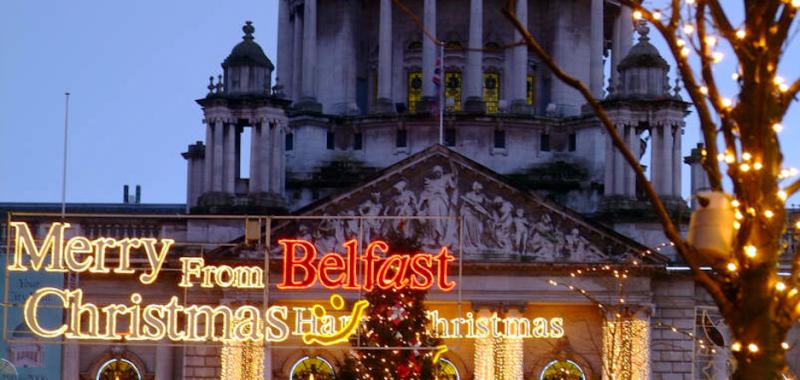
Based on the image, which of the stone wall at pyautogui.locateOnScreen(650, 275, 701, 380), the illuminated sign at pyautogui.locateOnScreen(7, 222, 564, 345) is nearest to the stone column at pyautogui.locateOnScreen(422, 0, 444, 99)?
the stone wall at pyautogui.locateOnScreen(650, 275, 701, 380)

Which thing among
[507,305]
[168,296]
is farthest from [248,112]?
[507,305]

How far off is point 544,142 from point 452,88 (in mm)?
6311

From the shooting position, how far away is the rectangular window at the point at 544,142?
86.4 m

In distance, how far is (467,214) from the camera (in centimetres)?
7394

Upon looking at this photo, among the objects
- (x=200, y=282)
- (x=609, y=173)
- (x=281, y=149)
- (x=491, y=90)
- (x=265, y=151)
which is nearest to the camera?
(x=200, y=282)

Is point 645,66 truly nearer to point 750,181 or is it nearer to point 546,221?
point 546,221

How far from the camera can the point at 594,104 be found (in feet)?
57.5

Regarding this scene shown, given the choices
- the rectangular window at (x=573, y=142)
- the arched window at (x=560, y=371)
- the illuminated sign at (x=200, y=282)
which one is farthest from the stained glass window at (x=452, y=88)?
the illuminated sign at (x=200, y=282)

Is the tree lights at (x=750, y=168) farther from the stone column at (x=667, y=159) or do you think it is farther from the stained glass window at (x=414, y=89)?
the stained glass window at (x=414, y=89)

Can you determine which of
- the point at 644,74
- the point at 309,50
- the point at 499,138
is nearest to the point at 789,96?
the point at 644,74

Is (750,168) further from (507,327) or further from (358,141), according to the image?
(358,141)

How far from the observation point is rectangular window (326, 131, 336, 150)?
8700 centimetres

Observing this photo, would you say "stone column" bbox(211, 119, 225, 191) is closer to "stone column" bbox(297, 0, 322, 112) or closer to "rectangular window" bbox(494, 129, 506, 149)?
"stone column" bbox(297, 0, 322, 112)

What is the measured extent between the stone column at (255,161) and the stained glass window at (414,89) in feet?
43.6
